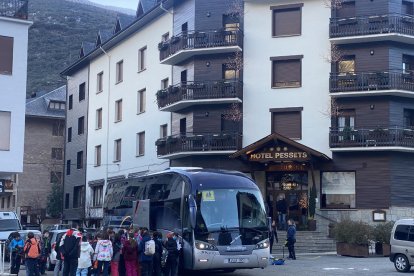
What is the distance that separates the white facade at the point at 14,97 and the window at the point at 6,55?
0.41ft

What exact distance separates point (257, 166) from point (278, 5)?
9.32m

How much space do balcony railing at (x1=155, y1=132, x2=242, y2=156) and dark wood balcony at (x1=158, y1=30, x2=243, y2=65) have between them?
4.77 metres

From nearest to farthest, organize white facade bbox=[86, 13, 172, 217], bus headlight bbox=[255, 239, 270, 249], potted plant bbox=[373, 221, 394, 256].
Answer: bus headlight bbox=[255, 239, 270, 249] < potted plant bbox=[373, 221, 394, 256] < white facade bbox=[86, 13, 172, 217]

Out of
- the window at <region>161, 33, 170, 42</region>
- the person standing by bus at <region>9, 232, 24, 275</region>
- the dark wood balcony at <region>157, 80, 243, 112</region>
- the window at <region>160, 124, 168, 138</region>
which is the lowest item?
the person standing by bus at <region>9, 232, 24, 275</region>

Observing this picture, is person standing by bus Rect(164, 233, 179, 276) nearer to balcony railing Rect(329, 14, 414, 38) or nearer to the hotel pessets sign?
the hotel pessets sign

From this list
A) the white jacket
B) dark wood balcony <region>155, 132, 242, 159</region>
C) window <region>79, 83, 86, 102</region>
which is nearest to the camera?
the white jacket

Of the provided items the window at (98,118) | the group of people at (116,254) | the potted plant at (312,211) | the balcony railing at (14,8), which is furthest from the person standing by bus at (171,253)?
the window at (98,118)

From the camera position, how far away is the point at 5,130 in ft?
99.3

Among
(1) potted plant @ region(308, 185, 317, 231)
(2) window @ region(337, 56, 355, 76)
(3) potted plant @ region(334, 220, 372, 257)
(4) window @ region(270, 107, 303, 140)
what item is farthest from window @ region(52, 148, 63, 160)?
(3) potted plant @ region(334, 220, 372, 257)

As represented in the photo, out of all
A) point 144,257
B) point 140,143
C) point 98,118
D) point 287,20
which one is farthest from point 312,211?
point 98,118

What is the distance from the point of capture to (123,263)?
22.7 m

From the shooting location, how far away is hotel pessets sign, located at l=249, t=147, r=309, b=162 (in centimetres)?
3827

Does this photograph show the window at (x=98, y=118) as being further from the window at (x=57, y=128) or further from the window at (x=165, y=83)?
the window at (x=57, y=128)

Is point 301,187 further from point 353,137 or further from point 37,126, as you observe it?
point 37,126
